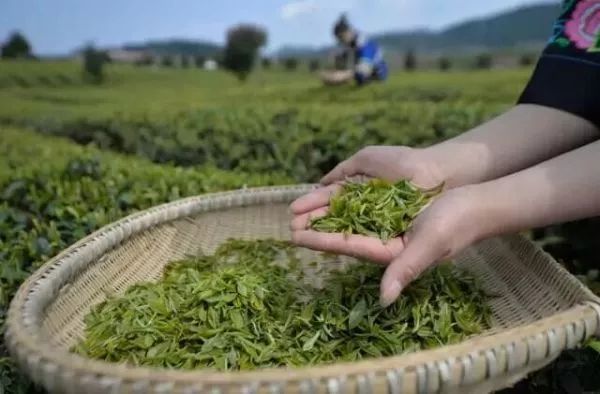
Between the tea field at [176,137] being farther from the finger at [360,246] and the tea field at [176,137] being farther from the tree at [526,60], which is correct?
the tree at [526,60]

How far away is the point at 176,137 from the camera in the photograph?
347cm

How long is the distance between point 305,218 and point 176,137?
1.98 meters

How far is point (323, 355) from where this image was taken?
137 cm

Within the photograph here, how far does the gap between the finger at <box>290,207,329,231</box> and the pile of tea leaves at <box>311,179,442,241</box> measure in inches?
0.7

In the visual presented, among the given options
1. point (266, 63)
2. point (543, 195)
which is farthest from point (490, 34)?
point (543, 195)

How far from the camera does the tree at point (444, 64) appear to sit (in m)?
6.66

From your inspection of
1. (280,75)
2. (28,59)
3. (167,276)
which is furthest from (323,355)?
(280,75)

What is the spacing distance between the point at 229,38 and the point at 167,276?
387cm

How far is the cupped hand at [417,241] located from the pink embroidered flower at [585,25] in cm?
63

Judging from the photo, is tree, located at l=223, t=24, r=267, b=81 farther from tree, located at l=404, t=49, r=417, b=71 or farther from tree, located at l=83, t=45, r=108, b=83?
tree, located at l=404, t=49, r=417, b=71

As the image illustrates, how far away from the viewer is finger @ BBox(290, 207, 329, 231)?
1.59 metres

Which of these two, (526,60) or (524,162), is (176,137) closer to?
(524,162)

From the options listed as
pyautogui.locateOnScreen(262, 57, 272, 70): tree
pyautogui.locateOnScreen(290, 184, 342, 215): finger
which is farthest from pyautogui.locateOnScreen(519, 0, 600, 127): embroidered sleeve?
pyautogui.locateOnScreen(262, 57, 272, 70): tree

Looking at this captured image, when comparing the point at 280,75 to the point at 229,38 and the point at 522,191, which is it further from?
the point at 522,191
